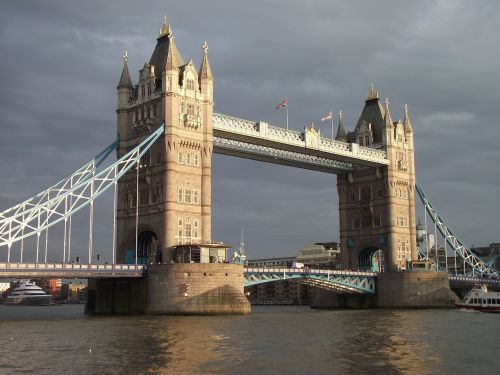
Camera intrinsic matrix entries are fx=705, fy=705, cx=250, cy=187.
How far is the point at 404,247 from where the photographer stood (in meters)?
113

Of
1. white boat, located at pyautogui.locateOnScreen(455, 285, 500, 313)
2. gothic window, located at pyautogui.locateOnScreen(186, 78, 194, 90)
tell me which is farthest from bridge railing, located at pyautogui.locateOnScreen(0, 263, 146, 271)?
white boat, located at pyautogui.locateOnScreen(455, 285, 500, 313)

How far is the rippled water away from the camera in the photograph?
35.2 m

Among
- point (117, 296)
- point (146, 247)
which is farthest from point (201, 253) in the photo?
point (146, 247)

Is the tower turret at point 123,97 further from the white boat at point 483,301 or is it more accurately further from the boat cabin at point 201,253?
the white boat at point 483,301

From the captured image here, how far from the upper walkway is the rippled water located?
3165 centimetres

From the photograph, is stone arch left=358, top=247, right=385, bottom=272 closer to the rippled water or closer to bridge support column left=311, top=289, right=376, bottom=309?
bridge support column left=311, top=289, right=376, bottom=309

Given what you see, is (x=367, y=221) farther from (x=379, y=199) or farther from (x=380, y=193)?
(x=380, y=193)

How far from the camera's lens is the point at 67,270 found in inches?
2751

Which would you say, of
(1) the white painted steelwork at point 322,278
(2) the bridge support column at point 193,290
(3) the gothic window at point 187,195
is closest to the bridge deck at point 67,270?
(2) the bridge support column at point 193,290

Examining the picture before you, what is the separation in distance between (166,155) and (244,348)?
137ft

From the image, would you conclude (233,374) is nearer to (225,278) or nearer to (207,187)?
(225,278)

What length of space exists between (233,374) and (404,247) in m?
83.8

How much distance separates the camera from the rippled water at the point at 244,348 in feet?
116

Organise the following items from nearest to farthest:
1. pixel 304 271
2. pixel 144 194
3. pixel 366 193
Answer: pixel 144 194 < pixel 304 271 < pixel 366 193
